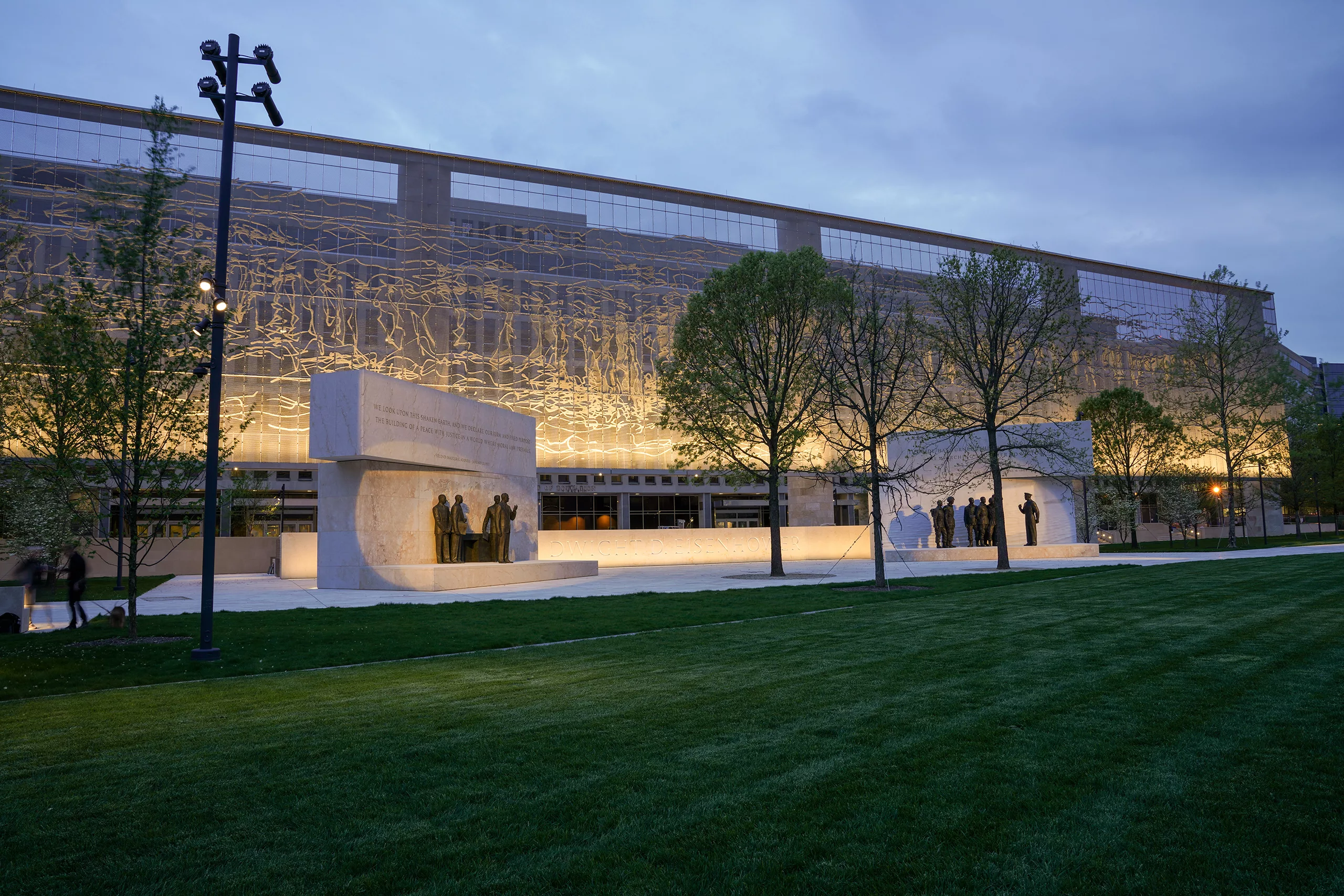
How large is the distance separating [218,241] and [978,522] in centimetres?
3016

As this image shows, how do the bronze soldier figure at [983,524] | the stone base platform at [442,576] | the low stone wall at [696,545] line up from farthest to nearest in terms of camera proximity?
the low stone wall at [696,545] < the bronze soldier figure at [983,524] < the stone base platform at [442,576]

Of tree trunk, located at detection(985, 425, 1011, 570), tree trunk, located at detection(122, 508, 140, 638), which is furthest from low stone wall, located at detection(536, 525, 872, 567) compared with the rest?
tree trunk, located at detection(122, 508, 140, 638)

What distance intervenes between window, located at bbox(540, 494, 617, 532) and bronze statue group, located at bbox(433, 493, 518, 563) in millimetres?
25488

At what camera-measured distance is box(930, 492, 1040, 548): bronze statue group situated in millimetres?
33844

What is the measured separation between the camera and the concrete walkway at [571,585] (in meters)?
18.5

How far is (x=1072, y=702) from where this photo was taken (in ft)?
20.9

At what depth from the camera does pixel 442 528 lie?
81.6 feet

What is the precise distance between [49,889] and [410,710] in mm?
3484

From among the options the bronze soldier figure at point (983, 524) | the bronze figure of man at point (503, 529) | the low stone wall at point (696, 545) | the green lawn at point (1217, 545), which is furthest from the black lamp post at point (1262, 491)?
the bronze figure of man at point (503, 529)

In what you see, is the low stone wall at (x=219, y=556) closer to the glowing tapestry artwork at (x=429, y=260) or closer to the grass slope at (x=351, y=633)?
the glowing tapestry artwork at (x=429, y=260)

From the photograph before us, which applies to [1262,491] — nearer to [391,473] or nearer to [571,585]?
[571,585]

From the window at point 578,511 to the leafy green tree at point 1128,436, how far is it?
28499mm

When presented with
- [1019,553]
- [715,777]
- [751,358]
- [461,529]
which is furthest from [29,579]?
[1019,553]

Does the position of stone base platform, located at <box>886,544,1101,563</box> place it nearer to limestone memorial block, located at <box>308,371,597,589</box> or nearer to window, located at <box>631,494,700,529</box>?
limestone memorial block, located at <box>308,371,597,589</box>
